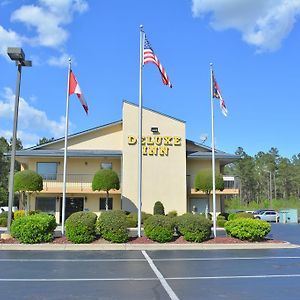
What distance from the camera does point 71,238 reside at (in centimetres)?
1844

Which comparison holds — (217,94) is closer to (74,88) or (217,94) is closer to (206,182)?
(74,88)

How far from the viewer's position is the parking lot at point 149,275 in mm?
8930

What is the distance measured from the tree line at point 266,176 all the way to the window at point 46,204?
76.5 m

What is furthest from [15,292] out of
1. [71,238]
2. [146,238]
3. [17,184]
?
[17,184]

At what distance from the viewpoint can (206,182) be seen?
113ft

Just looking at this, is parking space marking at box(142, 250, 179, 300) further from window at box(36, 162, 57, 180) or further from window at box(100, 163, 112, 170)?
window at box(36, 162, 57, 180)

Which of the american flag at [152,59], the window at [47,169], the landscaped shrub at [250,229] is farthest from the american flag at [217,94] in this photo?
the window at [47,169]

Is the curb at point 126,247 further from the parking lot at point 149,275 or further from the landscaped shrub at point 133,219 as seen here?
the landscaped shrub at point 133,219

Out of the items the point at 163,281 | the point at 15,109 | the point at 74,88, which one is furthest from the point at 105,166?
Answer: the point at 163,281

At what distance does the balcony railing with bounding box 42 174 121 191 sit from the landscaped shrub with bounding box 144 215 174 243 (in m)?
17.7

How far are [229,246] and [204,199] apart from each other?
20.2 metres

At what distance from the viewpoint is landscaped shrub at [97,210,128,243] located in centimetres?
1852

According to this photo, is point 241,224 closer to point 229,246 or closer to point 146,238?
point 229,246

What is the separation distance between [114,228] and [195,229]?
130 inches
